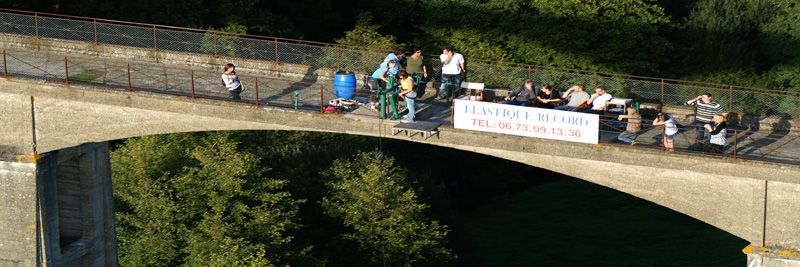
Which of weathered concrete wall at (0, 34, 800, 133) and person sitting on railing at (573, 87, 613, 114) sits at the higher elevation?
weathered concrete wall at (0, 34, 800, 133)

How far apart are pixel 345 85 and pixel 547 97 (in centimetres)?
521

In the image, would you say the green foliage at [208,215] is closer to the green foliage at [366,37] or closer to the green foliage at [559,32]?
the green foliage at [366,37]

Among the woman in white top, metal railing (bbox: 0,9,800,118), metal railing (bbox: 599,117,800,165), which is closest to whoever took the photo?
metal railing (bbox: 599,117,800,165)

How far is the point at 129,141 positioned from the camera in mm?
40250

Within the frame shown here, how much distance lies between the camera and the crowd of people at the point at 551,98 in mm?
23594

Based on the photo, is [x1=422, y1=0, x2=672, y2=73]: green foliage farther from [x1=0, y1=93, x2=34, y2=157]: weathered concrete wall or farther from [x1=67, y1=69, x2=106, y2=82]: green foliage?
[x1=0, y1=93, x2=34, y2=157]: weathered concrete wall

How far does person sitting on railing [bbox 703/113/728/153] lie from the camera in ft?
76.3

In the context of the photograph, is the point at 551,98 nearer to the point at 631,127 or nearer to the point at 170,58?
the point at 631,127

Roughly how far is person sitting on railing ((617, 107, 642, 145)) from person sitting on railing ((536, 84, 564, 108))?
2446 millimetres

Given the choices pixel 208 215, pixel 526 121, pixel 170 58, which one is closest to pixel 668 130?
pixel 526 121

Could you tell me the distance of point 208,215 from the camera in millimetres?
34438

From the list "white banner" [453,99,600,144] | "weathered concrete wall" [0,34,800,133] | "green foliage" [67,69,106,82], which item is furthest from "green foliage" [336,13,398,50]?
"white banner" [453,99,600,144]

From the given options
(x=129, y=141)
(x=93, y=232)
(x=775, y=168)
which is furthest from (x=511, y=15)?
(x=775, y=168)

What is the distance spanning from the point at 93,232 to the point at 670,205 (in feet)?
56.4
